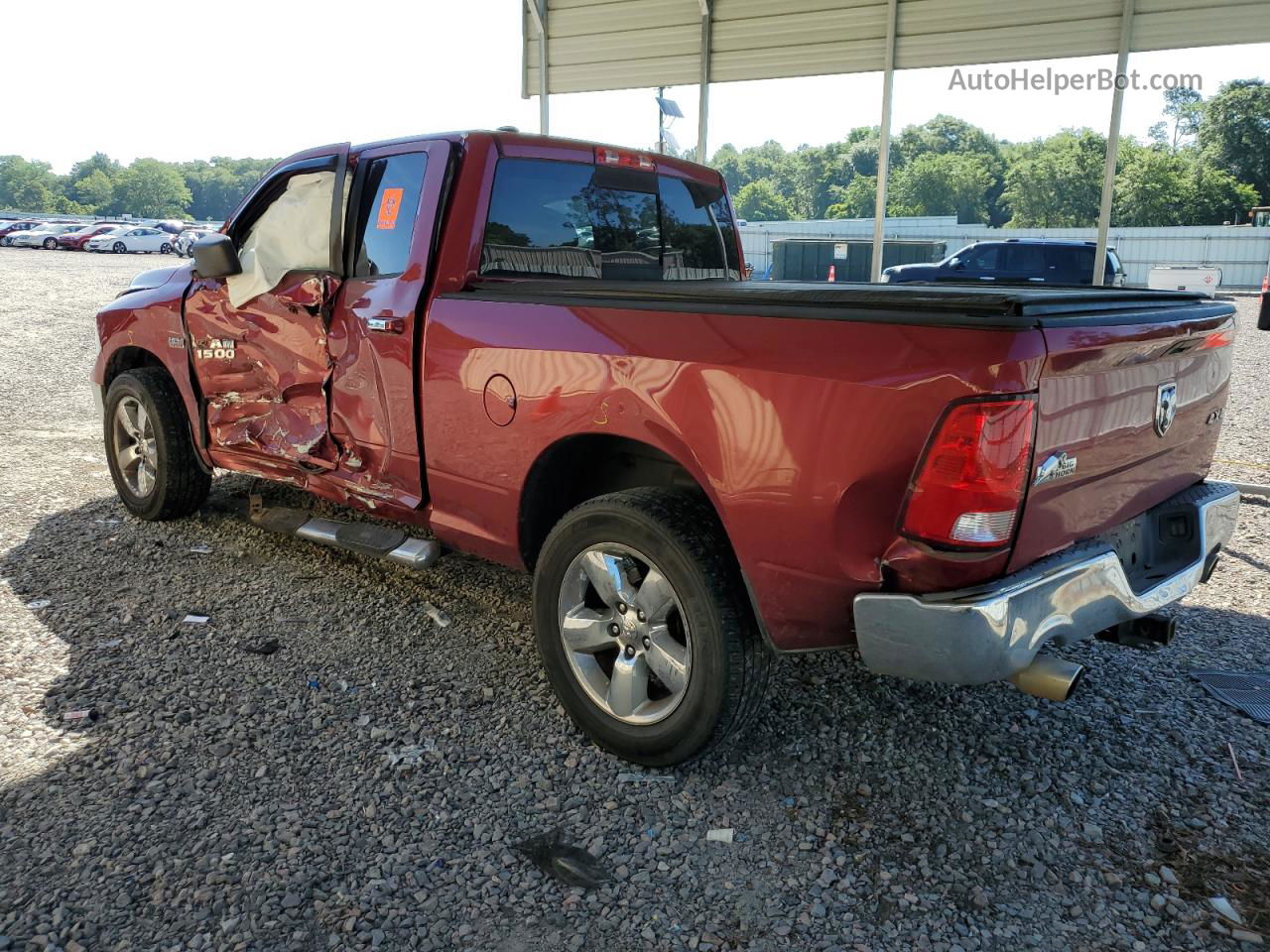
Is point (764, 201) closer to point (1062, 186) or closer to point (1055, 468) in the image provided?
point (1062, 186)

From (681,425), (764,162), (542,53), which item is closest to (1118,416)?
(681,425)

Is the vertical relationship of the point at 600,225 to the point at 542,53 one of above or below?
below

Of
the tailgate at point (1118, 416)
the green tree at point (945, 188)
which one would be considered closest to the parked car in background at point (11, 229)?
the tailgate at point (1118, 416)

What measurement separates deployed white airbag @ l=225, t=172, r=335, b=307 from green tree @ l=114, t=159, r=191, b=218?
156 m

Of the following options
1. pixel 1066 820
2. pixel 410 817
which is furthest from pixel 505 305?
pixel 1066 820

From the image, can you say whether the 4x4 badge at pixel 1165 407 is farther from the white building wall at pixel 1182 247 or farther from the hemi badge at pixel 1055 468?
the white building wall at pixel 1182 247

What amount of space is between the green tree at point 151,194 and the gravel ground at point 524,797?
157422mm

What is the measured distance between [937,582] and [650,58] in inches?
371

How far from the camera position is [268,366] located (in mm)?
4605

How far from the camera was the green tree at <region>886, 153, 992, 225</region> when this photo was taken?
102m

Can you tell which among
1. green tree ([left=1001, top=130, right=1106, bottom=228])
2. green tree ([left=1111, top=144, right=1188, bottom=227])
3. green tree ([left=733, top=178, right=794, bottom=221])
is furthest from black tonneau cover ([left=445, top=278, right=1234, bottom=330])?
green tree ([left=733, top=178, right=794, bottom=221])

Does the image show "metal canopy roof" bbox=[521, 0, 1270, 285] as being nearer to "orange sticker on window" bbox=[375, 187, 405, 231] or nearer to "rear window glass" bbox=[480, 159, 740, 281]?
"rear window glass" bbox=[480, 159, 740, 281]

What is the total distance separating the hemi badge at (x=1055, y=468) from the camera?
245cm

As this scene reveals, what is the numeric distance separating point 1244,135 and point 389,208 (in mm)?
87846
